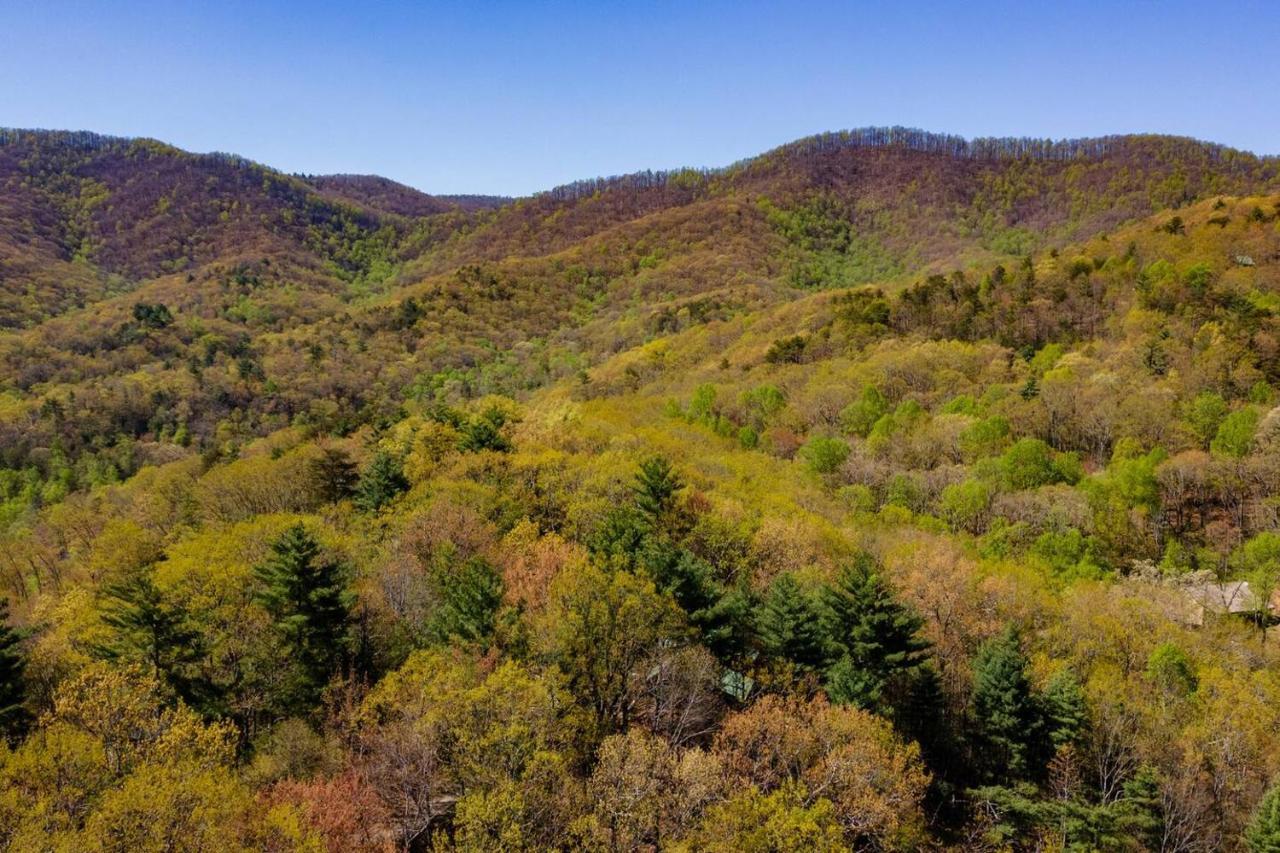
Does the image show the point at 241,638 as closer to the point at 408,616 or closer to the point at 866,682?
the point at 408,616

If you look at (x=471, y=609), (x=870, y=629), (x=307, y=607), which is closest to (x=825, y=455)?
(x=870, y=629)

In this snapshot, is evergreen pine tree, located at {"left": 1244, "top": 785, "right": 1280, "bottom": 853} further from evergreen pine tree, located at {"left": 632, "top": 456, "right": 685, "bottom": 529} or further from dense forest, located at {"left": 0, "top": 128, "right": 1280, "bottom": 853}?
evergreen pine tree, located at {"left": 632, "top": 456, "right": 685, "bottom": 529}

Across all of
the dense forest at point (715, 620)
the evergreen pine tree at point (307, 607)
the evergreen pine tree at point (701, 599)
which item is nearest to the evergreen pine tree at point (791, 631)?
the dense forest at point (715, 620)

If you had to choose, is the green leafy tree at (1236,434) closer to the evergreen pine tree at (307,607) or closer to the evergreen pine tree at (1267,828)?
the evergreen pine tree at (1267,828)

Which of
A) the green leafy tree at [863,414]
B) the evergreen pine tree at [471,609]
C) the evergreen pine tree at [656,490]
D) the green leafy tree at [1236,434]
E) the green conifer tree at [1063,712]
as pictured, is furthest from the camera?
the green leafy tree at [863,414]

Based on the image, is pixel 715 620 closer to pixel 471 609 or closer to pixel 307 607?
pixel 471 609
